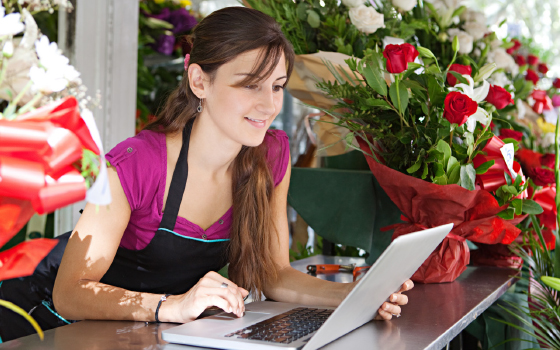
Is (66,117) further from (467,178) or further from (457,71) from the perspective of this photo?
(457,71)

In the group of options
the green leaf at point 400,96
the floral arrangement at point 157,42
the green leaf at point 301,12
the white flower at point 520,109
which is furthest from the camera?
the floral arrangement at point 157,42

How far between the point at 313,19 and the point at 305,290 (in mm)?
936

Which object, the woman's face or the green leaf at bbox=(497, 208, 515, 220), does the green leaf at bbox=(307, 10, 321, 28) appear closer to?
the woman's face

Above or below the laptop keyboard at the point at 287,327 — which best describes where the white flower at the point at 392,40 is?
above

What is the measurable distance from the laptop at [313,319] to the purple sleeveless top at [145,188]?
0.34 meters

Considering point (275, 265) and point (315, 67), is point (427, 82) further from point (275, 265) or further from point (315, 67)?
point (275, 265)

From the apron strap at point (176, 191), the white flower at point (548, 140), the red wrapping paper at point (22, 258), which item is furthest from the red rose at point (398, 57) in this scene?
the white flower at point (548, 140)

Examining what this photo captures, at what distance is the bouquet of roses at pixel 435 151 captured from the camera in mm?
1458

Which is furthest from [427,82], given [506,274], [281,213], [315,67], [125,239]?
[125,239]

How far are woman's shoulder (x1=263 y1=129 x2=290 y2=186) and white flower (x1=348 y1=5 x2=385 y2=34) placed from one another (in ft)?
1.50

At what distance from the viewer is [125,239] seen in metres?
1.41

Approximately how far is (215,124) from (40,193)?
86 centimetres

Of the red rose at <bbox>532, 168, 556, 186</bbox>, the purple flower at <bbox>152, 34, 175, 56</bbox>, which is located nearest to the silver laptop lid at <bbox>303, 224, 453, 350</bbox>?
the red rose at <bbox>532, 168, 556, 186</bbox>

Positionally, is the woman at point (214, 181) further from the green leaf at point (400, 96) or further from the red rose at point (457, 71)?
the red rose at point (457, 71)
